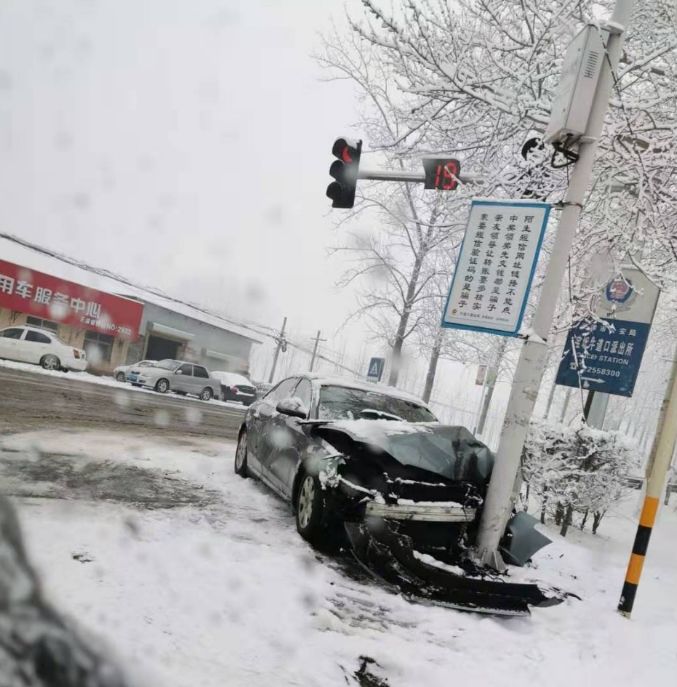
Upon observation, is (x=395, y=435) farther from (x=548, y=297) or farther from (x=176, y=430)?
(x=176, y=430)

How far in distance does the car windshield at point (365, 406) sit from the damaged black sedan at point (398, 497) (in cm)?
3

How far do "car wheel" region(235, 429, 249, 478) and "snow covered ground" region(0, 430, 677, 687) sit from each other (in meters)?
1.15

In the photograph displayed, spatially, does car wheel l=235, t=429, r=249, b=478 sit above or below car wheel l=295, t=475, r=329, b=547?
below

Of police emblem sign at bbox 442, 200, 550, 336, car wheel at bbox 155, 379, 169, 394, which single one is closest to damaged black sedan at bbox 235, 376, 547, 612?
police emblem sign at bbox 442, 200, 550, 336

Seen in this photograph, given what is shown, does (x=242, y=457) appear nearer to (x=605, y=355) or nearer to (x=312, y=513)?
(x=312, y=513)

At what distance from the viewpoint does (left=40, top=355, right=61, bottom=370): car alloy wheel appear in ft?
71.8

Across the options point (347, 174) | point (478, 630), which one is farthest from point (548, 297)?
point (347, 174)

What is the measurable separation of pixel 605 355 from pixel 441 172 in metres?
3.28

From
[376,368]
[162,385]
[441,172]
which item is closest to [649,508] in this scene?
[441,172]

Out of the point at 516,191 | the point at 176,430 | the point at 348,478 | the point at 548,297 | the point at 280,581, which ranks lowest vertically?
the point at 176,430

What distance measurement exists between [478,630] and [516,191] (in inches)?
179

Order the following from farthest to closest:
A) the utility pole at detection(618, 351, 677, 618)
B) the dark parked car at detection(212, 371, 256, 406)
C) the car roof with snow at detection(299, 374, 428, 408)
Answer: the dark parked car at detection(212, 371, 256, 406) → the car roof with snow at detection(299, 374, 428, 408) → the utility pole at detection(618, 351, 677, 618)

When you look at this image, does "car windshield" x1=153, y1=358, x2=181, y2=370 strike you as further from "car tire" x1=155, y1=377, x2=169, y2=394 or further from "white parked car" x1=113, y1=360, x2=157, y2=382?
"car tire" x1=155, y1=377, x2=169, y2=394

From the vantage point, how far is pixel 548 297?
4.68m
